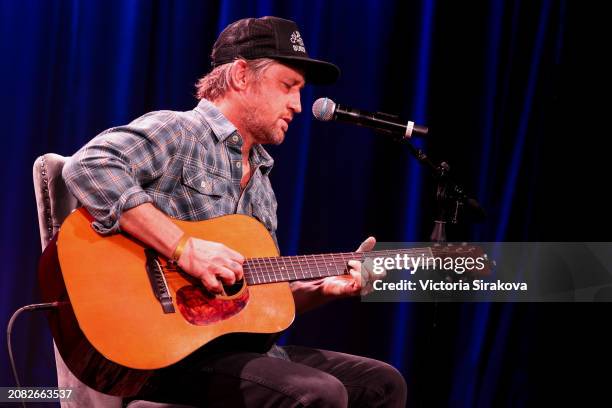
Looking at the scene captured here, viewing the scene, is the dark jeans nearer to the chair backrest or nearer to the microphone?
the chair backrest

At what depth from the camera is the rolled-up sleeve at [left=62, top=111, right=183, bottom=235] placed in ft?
6.41

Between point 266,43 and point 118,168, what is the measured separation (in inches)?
29.7

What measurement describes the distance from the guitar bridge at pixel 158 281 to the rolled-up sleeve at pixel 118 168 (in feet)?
0.42

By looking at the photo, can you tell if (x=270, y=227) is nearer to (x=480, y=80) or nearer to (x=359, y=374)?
(x=359, y=374)

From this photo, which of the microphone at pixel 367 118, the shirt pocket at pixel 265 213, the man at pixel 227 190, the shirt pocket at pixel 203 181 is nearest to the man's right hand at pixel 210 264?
the man at pixel 227 190

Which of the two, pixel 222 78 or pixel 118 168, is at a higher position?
pixel 222 78

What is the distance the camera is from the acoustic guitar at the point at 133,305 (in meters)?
1.76

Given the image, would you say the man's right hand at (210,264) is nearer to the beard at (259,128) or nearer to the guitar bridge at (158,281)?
the guitar bridge at (158,281)

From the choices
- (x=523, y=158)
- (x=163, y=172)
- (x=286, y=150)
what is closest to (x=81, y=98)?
(x=286, y=150)

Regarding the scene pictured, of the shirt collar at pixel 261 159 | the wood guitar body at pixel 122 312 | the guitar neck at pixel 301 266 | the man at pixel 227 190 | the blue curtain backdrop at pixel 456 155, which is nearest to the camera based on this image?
the wood guitar body at pixel 122 312

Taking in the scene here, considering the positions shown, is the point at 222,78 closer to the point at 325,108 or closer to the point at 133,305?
the point at 325,108

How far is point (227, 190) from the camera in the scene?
2.29m

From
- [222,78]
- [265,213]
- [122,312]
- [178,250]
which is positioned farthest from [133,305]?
[222,78]

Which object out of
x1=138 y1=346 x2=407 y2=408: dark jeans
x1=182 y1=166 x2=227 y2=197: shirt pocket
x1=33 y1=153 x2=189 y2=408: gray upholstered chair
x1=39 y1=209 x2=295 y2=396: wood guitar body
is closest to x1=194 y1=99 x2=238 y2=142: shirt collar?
x1=182 y1=166 x2=227 y2=197: shirt pocket
